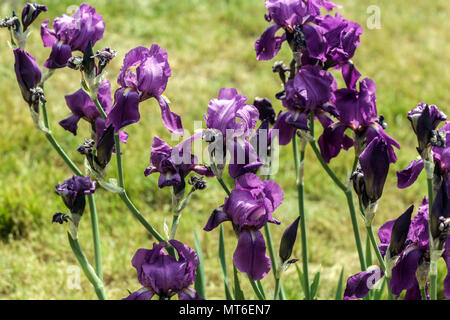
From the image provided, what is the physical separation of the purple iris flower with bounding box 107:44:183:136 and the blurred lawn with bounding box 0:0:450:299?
4.68 feet

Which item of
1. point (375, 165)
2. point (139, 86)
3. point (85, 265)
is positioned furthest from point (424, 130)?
point (85, 265)

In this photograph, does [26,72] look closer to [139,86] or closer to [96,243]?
[139,86]

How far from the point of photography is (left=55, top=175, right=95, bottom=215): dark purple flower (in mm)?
1597

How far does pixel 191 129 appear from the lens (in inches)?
165

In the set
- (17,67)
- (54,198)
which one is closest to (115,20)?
(54,198)

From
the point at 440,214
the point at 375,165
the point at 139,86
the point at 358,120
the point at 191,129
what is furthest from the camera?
the point at 191,129

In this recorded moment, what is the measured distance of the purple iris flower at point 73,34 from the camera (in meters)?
1.78

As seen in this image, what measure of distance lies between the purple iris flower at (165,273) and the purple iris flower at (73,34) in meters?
0.64

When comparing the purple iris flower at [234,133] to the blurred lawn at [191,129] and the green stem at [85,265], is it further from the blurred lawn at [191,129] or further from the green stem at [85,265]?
the blurred lawn at [191,129]

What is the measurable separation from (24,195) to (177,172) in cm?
199

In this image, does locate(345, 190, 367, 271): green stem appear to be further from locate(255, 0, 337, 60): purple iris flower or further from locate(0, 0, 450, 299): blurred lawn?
locate(0, 0, 450, 299): blurred lawn

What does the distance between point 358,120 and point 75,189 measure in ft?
2.71

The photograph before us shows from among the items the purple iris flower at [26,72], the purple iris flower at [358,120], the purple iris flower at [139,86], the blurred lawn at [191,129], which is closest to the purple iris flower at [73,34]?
the purple iris flower at [26,72]

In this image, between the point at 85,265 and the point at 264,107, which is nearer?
the point at 85,265
